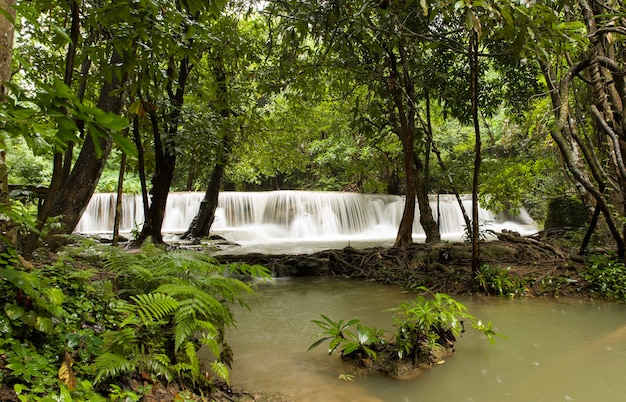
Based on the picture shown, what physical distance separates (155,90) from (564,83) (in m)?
4.98

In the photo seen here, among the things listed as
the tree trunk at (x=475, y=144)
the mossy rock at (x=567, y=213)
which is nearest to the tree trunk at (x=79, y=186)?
the tree trunk at (x=475, y=144)

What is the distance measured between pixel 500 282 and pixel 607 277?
1.44 meters

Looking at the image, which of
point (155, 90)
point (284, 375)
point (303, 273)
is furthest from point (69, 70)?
point (303, 273)

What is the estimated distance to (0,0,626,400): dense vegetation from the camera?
6.09ft

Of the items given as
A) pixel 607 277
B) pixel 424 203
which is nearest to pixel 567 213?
pixel 424 203

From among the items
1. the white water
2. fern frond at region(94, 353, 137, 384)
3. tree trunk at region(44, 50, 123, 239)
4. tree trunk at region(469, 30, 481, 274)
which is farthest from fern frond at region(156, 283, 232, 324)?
the white water

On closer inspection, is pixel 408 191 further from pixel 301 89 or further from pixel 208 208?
pixel 208 208

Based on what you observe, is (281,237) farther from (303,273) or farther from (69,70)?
(69,70)

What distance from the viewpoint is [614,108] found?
5.34 m

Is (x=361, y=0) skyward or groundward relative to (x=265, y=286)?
skyward

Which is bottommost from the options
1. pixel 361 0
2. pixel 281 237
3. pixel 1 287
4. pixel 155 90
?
pixel 281 237

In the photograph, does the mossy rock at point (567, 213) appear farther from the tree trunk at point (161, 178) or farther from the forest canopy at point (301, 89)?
→ the tree trunk at point (161, 178)

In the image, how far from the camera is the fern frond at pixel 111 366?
5.98 feet

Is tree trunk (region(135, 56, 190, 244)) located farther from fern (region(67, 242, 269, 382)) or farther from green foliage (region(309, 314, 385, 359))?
green foliage (region(309, 314, 385, 359))
